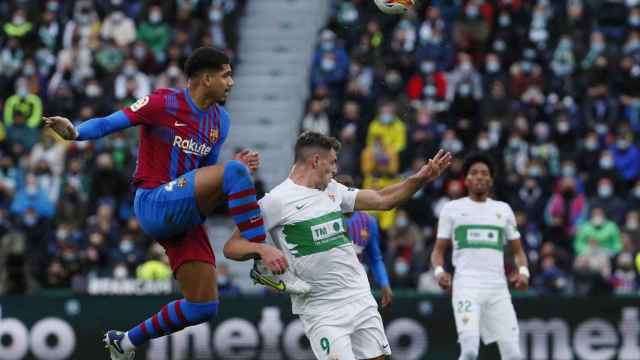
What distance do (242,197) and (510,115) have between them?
1419 cm

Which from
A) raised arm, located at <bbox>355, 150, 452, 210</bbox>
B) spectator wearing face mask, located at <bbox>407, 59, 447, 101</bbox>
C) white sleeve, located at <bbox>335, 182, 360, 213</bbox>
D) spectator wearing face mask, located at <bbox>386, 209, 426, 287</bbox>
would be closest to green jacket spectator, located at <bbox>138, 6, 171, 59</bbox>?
spectator wearing face mask, located at <bbox>407, 59, 447, 101</bbox>

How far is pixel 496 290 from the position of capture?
49.5 ft

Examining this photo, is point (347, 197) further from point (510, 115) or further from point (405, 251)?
point (510, 115)

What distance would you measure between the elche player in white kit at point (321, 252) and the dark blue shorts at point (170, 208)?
0.62 m

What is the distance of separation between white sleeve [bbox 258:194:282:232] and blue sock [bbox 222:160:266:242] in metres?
0.42

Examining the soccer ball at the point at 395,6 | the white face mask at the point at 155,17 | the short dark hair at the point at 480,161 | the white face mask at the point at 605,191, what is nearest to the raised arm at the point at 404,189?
the soccer ball at the point at 395,6

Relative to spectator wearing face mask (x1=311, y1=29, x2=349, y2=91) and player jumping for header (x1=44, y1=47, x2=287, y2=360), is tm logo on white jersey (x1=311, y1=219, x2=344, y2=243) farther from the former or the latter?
spectator wearing face mask (x1=311, y1=29, x2=349, y2=91)

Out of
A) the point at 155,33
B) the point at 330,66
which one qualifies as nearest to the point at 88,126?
the point at 330,66

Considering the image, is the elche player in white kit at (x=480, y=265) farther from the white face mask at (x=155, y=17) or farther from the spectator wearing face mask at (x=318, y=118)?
the white face mask at (x=155, y=17)

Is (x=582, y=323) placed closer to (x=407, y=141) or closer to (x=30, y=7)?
(x=407, y=141)

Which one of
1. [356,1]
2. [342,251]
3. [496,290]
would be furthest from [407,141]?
[342,251]

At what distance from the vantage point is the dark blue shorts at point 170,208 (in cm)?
1154

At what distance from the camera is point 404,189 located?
11836mm

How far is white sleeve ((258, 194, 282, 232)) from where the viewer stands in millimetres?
11812
